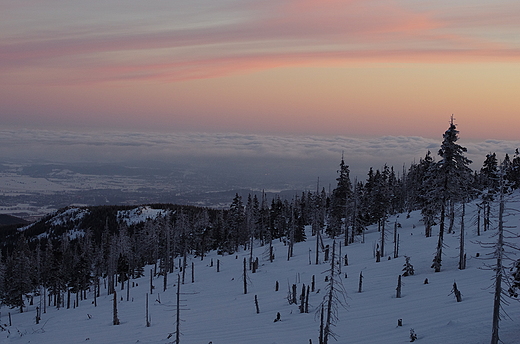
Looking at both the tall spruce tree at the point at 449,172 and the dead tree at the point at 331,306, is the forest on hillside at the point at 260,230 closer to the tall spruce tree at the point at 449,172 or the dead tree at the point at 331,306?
the tall spruce tree at the point at 449,172

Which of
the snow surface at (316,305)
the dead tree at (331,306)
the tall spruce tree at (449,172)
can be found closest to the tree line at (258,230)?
the tall spruce tree at (449,172)

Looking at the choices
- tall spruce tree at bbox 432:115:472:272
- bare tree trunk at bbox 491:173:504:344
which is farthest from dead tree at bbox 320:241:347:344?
tall spruce tree at bbox 432:115:472:272

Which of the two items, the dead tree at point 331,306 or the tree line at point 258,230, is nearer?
the dead tree at point 331,306

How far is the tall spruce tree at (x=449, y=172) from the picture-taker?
37594 mm

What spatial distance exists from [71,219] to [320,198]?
106 metres

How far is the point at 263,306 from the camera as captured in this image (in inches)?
1601

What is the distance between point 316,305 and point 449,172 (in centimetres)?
1686

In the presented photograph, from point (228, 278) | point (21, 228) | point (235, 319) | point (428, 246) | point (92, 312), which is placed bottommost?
point (21, 228)

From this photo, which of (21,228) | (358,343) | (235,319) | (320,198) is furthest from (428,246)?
(21,228)

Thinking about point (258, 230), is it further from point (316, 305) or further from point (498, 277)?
point (498, 277)

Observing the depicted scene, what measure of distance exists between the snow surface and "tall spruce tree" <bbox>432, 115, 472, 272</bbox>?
3481mm

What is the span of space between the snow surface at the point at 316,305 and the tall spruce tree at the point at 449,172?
3.48 meters

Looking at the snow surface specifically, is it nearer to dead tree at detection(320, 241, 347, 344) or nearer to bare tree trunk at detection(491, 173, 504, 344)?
dead tree at detection(320, 241, 347, 344)

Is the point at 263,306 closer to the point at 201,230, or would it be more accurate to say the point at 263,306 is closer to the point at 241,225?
the point at 241,225
